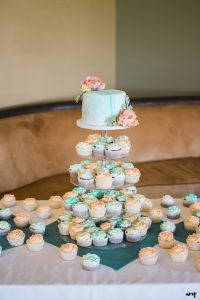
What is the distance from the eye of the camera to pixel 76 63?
4.28m

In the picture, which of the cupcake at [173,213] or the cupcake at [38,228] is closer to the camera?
the cupcake at [38,228]

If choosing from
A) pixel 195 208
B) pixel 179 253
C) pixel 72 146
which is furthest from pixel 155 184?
pixel 179 253

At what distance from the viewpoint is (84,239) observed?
2.20 m

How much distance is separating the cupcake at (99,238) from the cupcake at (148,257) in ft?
0.67

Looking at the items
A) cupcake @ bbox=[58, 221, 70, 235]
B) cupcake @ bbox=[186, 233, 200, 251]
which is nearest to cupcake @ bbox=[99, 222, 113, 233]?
cupcake @ bbox=[58, 221, 70, 235]

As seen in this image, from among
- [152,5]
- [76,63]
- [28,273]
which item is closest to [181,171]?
[76,63]

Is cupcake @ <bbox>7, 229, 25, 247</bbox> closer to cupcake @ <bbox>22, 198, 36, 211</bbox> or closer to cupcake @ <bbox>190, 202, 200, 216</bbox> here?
cupcake @ <bbox>22, 198, 36, 211</bbox>

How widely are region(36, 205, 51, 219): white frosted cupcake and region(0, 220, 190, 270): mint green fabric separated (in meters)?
0.08

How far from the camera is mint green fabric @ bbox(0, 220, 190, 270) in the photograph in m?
2.10

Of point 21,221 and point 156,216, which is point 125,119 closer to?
point 156,216

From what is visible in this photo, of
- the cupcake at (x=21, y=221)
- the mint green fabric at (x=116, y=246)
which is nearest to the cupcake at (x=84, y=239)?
the mint green fabric at (x=116, y=246)

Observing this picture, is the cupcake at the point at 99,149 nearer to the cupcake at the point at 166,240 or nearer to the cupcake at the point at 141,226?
the cupcake at the point at 141,226

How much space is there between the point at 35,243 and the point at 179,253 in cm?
64

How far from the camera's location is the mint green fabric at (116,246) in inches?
82.7
